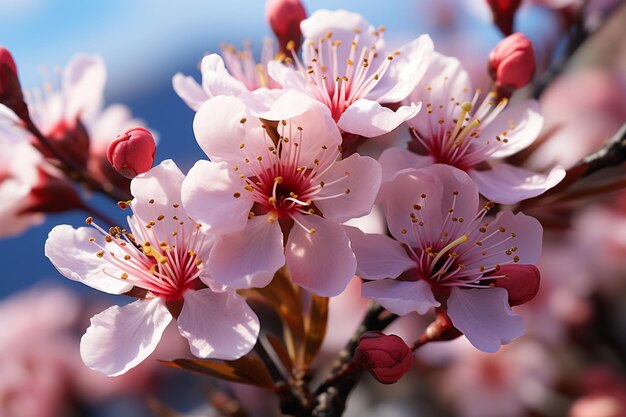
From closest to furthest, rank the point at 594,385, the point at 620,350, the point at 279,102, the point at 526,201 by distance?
the point at 279,102 < the point at 526,201 < the point at 594,385 < the point at 620,350

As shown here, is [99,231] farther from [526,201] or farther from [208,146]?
[526,201]

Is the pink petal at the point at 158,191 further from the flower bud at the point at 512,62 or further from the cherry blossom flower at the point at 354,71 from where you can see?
the flower bud at the point at 512,62


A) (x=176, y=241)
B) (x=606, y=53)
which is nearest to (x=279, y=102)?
(x=176, y=241)

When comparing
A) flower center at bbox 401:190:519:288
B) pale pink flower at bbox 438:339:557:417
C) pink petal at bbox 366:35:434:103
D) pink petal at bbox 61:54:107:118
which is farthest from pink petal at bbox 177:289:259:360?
pale pink flower at bbox 438:339:557:417

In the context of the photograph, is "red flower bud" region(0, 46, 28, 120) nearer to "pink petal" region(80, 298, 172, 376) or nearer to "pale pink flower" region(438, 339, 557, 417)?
"pink petal" region(80, 298, 172, 376)

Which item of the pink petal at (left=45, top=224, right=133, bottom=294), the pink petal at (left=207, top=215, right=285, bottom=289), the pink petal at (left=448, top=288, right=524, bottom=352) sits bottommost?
the pink petal at (left=448, top=288, right=524, bottom=352)

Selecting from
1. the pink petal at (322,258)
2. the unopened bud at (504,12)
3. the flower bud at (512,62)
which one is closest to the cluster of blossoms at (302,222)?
the pink petal at (322,258)

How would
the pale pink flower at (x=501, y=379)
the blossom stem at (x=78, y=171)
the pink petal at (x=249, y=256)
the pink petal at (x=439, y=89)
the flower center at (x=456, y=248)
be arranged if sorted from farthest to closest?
the pale pink flower at (x=501, y=379) → the blossom stem at (x=78, y=171) → the pink petal at (x=439, y=89) → the flower center at (x=456, y=248) → the pink petal at (x=249, y=256)
